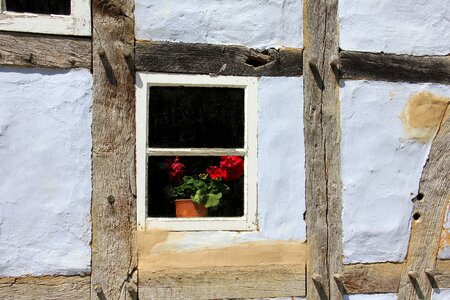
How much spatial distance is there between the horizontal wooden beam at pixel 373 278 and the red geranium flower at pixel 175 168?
3.94ft

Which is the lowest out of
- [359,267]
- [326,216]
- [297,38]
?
[359,267]

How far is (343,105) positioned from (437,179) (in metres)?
0.80

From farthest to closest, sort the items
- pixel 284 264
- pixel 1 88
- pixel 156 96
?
1. pixel 156 96
2. pixel 284 264
3. pixel 1 88

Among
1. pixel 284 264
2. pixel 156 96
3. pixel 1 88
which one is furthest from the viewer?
pixel 156 96

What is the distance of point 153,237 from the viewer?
3947 mm

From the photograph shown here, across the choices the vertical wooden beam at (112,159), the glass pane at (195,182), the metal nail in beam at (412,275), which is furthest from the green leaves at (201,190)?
the metal nail in beam at (412,275)

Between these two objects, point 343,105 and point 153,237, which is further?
point 343,105

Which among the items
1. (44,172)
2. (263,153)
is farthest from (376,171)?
(44,172)

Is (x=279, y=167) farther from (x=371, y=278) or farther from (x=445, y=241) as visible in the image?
(x=445, y=241)

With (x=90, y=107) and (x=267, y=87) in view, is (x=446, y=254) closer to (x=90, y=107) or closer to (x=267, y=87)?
(x=267, y=87)

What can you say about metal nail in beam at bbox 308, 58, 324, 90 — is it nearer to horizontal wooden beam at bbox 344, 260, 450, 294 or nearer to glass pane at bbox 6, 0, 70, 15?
horizontal wooden beam at bbox 344, 260, 450, 294

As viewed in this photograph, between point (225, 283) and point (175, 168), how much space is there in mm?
774

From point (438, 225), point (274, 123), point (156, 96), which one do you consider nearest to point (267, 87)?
point (274, 123)

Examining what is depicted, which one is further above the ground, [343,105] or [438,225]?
[343,105]
